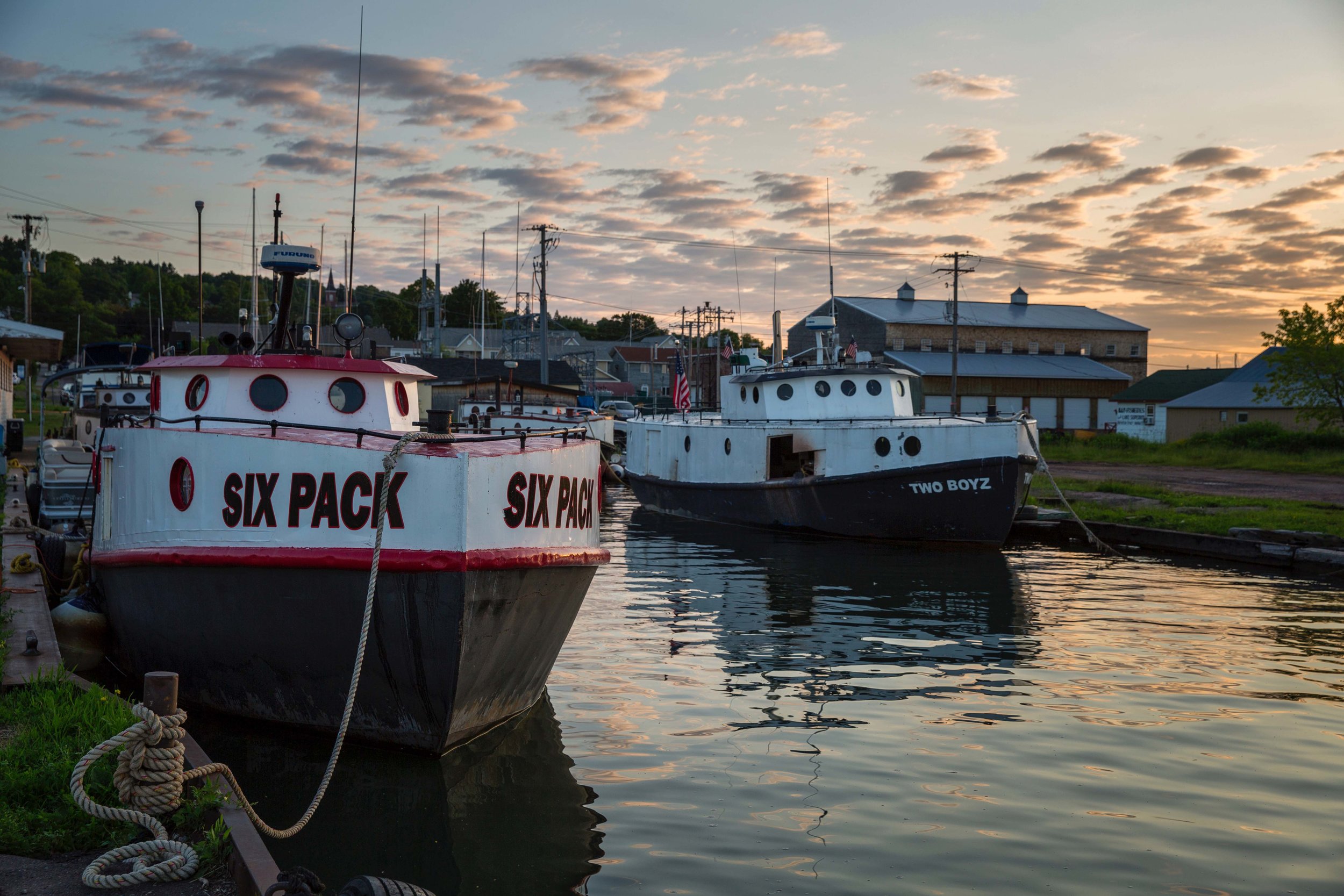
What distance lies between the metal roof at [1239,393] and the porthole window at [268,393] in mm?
54602

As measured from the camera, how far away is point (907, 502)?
69.1ft

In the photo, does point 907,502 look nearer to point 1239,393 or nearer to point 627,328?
point 1239,393

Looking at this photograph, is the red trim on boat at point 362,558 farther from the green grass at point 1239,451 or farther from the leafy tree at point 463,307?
the leafy tree at point 463,307

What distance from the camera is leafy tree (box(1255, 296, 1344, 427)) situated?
4419 centimetres

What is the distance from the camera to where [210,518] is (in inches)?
322

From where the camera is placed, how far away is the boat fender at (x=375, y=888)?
14.8 feet

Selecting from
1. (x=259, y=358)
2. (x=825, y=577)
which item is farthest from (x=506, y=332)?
(x=259, y=358)

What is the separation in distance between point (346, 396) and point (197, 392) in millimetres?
1385

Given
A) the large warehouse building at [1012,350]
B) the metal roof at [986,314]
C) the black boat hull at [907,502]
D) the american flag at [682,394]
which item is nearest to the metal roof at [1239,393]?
the large warehouse building at [1012,350]

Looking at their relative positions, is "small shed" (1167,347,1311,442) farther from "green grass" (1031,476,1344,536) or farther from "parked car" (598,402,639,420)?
"parked car" (598,402,639,420)

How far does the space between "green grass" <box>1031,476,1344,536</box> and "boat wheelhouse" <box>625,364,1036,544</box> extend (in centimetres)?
353

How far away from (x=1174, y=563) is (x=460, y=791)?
52.3ft

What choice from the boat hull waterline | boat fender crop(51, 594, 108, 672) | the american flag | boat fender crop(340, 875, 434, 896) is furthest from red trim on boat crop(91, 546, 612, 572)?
the american flag

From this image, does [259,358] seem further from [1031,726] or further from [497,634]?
[1031,726]
